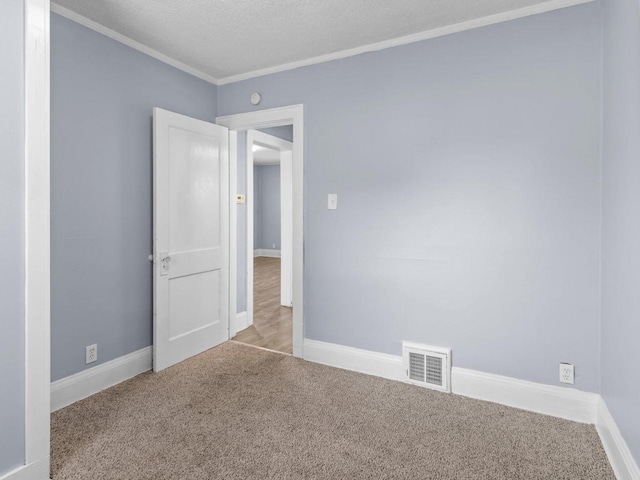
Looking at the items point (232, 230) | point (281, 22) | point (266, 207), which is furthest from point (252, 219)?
point (266, 207)

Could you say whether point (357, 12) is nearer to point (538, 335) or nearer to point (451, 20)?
point (451, 20)

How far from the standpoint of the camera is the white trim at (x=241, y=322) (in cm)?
399

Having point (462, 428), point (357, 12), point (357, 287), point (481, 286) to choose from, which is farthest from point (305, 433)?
point (357, 12)

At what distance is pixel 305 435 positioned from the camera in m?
2.07

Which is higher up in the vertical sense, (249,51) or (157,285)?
(249,51)

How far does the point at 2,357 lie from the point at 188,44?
2432 mm

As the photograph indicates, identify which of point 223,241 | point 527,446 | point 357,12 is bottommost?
point 527,446

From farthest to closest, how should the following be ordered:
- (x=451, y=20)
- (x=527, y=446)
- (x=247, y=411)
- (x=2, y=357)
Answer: (x=451, y=20) → (x=247, y=411) → (x=527, y=446) → (x=2, y=357)

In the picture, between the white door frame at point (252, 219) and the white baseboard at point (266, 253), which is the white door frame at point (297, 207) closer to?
the white door frame at point (252, 219)

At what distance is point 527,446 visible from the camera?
6.49 feet

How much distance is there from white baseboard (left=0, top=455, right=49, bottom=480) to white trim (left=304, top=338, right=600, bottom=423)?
1.93m

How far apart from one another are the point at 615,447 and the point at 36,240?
300 cm

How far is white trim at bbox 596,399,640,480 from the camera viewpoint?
159cm

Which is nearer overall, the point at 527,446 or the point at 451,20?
the point at 527,446
